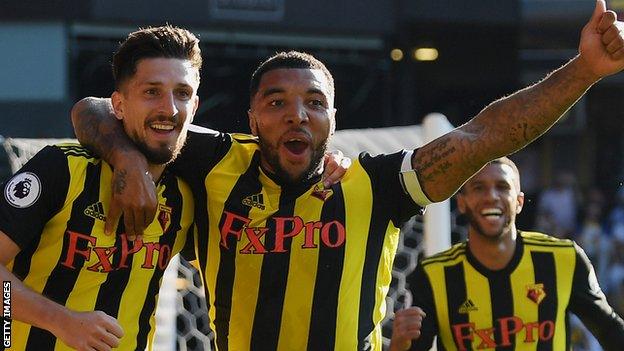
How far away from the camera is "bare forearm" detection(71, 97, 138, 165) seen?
4.04m

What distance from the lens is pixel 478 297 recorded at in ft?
17.6

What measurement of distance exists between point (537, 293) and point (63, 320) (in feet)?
8.17

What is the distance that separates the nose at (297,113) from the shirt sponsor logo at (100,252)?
650 mm

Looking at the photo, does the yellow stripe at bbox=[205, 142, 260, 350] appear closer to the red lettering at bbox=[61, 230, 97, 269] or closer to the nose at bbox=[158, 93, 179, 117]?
the nose at bbox=[158, 93, 179, 117]

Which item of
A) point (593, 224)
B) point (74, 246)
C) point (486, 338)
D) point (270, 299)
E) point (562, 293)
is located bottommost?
point (270, 299)

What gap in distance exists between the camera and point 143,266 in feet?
13.3

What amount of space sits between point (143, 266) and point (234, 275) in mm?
314

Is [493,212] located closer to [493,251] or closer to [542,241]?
[493,251]

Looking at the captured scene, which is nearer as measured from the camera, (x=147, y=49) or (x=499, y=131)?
(x=499, y=131)

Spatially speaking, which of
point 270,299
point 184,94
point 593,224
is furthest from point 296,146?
point 593,224

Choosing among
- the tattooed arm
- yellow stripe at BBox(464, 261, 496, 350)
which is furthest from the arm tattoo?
yellow stripe at BBox(464, 261, 496, 350)

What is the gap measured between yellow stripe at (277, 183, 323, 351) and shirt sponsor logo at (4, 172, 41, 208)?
88 cm

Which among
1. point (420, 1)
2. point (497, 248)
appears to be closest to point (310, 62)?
point (497, 248)

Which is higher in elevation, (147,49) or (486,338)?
(147,49)
